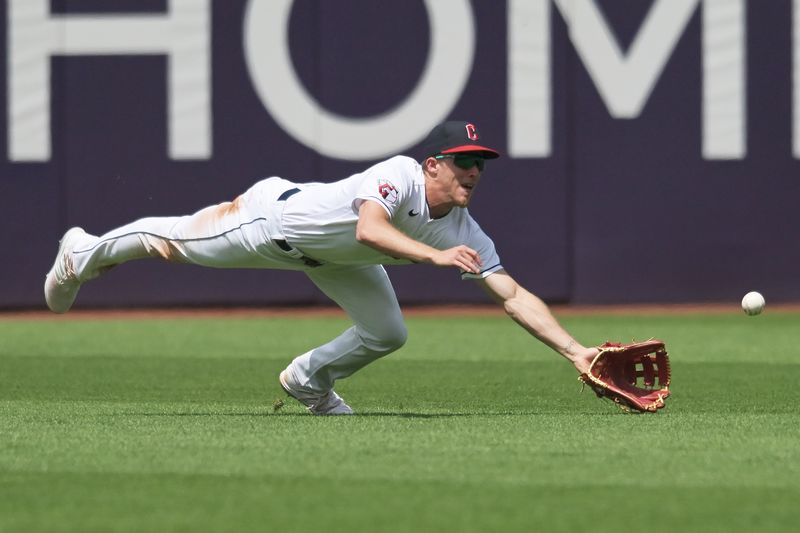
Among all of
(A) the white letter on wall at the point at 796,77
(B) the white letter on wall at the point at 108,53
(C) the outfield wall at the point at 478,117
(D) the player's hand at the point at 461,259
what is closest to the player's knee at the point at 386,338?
(D) the player's hand at the point at 461,259

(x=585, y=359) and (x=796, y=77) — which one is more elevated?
(x=796, y=77)

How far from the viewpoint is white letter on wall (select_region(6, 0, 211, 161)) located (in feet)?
45.2

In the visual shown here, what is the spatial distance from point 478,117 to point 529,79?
0.61 metres

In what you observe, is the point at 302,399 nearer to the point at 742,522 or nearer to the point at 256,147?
the point at 742,522

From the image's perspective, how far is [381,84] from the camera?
13.8m

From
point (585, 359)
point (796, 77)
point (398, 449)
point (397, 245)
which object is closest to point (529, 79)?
point (796, 77)

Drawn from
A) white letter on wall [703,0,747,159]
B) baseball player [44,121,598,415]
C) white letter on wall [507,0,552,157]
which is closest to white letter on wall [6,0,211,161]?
white letter on wall [507,0,552,157]

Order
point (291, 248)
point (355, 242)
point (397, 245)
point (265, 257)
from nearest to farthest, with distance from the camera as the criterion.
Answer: point (397, 245), point (355, 242), point (291, 248), point (265, 257)

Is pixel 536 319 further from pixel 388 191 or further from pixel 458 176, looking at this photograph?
pixel 388 191

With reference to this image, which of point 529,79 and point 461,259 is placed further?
point 529,79

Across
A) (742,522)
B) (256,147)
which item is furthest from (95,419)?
(256,147)

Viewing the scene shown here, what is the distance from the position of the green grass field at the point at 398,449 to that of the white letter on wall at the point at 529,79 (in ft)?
13.5

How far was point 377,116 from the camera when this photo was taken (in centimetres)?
1380

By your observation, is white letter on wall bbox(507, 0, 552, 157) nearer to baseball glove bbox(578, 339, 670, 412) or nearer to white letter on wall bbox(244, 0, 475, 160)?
white letter on wall bbox(244, 0, 475, 160)
